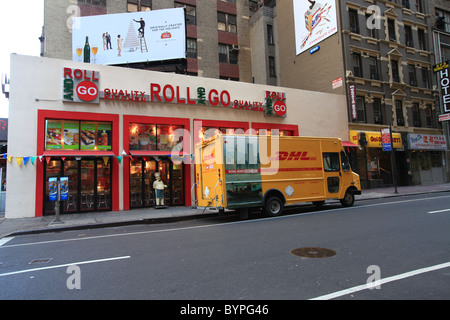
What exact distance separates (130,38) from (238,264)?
55.0 ft

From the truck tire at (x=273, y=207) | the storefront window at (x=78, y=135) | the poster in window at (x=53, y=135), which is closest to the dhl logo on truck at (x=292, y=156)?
the truck tire at (x=273, y=207)

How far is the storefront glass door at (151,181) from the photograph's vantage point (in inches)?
560

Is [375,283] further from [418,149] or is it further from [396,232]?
[418,149]

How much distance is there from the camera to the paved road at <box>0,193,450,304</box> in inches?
147

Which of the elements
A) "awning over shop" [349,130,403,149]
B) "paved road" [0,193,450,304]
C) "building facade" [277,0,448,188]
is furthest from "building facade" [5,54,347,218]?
"building facade" [277,0,448,188]

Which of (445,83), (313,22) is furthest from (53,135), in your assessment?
(445,83)

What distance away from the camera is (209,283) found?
402 cm

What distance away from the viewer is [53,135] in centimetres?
1287

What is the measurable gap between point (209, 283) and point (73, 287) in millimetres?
1959

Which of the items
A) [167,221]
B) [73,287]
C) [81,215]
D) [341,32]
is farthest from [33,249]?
[341,32]

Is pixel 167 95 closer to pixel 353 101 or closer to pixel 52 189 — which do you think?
pixel 52 189

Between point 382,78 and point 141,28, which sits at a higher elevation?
point 141,28

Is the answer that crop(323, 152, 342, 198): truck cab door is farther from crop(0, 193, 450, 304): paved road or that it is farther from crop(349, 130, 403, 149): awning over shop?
crop(349, 130, 403, 149): awning over shop

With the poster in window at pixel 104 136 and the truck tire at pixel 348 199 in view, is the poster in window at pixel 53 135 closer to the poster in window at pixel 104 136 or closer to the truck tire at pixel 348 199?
the poster in window at pixel 104 136
